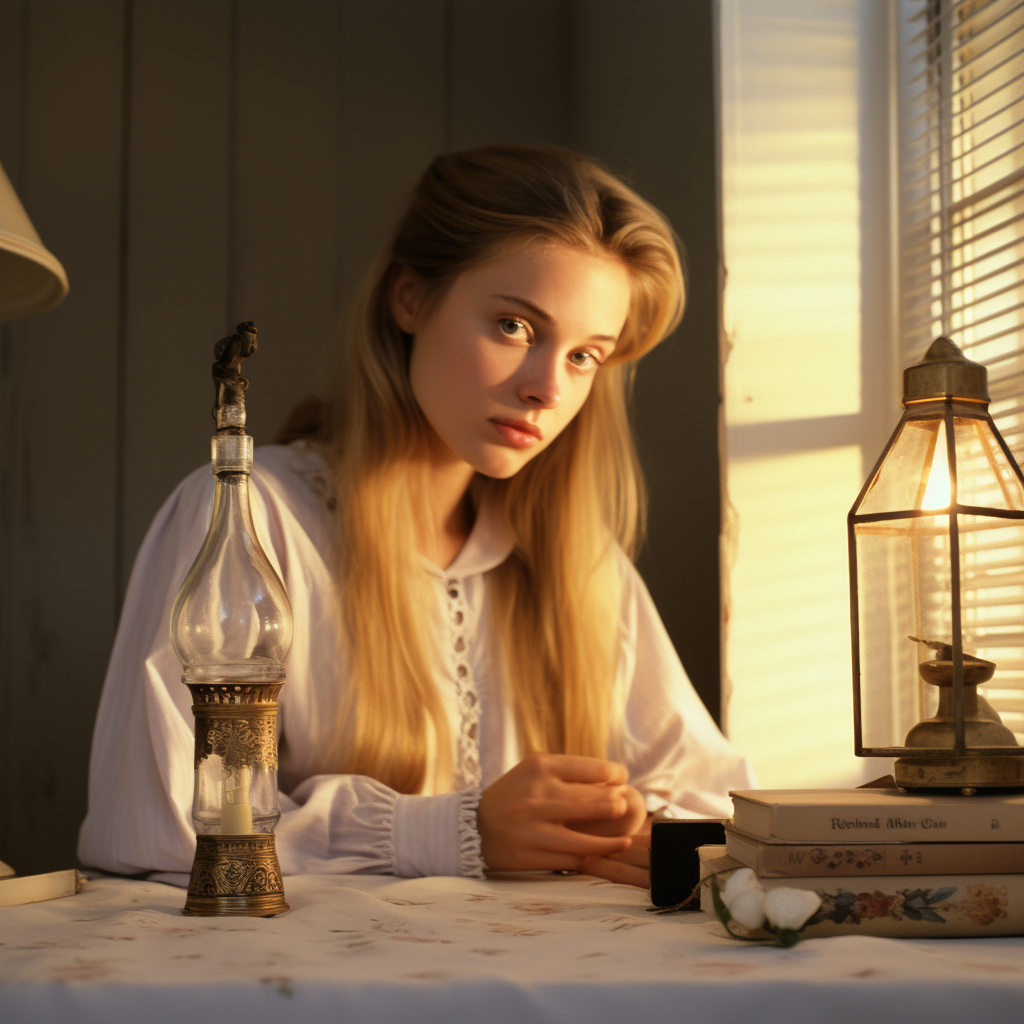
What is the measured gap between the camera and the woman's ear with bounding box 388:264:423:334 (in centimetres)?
141

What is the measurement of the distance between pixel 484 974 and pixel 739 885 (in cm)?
17

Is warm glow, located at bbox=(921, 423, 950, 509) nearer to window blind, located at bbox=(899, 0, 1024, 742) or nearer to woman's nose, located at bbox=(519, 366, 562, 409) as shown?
window blind, located at bbox=(899, 0, 1024, 742)

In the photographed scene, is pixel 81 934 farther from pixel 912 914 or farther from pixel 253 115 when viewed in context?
pixel 253 115

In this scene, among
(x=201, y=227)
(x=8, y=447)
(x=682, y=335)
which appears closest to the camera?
(x=682, y=335)

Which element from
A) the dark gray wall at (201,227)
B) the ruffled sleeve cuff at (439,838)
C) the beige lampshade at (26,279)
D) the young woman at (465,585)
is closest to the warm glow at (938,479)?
the young woman at (465,585)

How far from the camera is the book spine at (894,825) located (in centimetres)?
68

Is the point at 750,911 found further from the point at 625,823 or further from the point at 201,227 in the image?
the point at 201,227

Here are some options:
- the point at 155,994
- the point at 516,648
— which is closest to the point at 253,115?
the point at 516,648

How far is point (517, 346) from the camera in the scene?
1278mm

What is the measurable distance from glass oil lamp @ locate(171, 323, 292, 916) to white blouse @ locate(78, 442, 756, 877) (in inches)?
10.1

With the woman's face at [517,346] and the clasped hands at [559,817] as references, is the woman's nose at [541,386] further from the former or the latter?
the clasped hands at [559,817]

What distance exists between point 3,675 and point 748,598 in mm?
1369

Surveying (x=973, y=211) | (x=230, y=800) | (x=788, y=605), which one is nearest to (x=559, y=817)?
(x=230, y=800)

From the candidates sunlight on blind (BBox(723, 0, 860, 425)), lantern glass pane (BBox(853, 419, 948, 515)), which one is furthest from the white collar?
lantern glass pane (BBox(853, 419, 948, 515))
